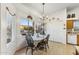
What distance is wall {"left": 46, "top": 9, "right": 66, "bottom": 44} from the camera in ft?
6.21

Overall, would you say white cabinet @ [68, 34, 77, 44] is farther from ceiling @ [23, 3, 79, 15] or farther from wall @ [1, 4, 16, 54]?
wall @ [1, 4, 16, 54]

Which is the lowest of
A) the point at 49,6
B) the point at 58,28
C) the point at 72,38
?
the point at 72,38

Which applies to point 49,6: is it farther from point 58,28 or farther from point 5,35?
point 5,35

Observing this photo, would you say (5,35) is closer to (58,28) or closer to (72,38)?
(58,28)

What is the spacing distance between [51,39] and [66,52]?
32 centimetres

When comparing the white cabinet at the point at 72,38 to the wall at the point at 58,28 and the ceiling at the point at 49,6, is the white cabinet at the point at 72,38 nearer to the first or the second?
the wall at the point at 58,28

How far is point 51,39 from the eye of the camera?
6.23 ft

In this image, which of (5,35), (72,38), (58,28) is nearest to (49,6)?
(58,28)

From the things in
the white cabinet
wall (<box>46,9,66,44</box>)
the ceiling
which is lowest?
the white cabinet

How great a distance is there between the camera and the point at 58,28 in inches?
75.8

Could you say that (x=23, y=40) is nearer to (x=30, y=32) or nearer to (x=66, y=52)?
(x=30, y=32)

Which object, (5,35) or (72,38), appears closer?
(5,35)

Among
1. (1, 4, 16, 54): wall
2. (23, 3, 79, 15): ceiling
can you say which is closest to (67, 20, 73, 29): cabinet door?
(23, 3, 79, 15): ceiling

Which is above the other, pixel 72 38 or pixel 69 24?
pixel 69 24
